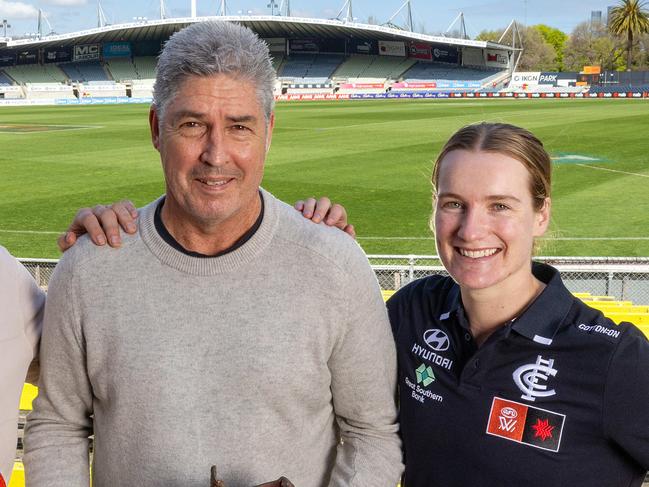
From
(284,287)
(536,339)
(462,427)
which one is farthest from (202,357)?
(536,339)

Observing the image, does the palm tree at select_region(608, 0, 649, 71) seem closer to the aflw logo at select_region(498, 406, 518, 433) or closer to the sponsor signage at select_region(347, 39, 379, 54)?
the sponsor signage at select_region(347, 39, 379, 54)

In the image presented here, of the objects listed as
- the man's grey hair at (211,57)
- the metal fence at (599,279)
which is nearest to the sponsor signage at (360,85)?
the metal fence at (599,279)

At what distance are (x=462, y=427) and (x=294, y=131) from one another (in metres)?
28.0

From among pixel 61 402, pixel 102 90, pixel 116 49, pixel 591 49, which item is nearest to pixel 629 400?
pixel 61 402

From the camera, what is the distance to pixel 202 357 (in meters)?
2.03

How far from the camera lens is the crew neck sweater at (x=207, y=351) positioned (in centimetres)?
203

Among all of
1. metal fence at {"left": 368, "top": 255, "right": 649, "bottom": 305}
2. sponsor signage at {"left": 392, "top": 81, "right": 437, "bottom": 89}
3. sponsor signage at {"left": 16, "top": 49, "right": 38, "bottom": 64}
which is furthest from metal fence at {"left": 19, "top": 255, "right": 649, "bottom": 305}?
sponsor signage at {"left": 16, "top": 49, "right": 38, "bottom": 64}

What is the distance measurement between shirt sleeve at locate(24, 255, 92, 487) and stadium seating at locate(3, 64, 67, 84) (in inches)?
3083

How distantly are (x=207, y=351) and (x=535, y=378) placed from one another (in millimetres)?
907

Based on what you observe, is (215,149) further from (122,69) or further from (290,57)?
(122,69)

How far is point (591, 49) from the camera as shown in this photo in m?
93.6

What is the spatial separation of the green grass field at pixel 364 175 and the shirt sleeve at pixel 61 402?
3718 millimetres

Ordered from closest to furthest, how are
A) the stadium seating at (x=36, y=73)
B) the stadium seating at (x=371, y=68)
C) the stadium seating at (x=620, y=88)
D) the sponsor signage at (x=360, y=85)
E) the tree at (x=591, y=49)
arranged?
the stadium seating at (x=620, y=88) < the sponsor signage at (x=360, y=85) < the stadium seating at (x=371, y=68) < the stadium seating at (x=36, y=73) < the tree at (x=591, y=49)

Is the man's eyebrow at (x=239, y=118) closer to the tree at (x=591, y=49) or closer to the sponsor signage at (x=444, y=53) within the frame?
the sponsor signage at (x=444, y=53)
